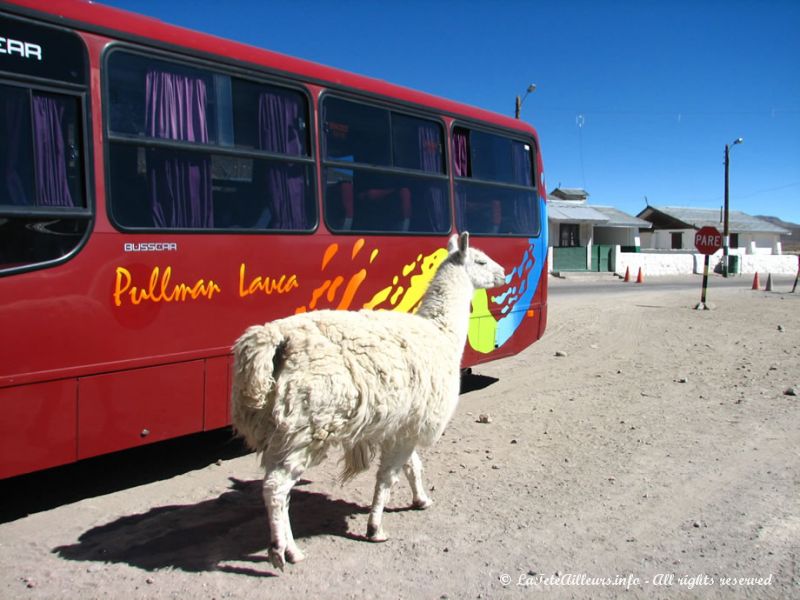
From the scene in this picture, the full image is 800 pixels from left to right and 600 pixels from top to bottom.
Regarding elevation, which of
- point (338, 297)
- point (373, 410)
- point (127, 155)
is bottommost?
point (373, 410)

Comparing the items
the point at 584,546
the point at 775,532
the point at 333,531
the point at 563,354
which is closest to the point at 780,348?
the point at 563,354

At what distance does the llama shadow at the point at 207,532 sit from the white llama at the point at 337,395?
40 cm

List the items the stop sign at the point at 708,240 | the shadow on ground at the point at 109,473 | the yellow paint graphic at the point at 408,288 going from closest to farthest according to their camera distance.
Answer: the shadow on ground at the point at 109,473
the yellow paint graphic at the point at 408,288
the stop sign at the point at 708,240

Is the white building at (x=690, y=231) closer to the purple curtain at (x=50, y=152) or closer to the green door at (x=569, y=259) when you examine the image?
the green door at (x=569, y=259)

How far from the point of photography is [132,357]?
433 centimetres

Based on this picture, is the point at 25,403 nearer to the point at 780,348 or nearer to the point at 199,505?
the point at 199,505

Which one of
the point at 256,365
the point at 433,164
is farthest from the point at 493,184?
the point at 256,365

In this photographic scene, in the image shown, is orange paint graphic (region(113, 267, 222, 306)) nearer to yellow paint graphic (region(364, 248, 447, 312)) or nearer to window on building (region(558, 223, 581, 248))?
yellow paint graphic (region(364, 248, 447, 312))

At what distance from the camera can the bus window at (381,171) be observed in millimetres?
5676

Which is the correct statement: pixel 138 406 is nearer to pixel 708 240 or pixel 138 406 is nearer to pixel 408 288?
pixel 408 288

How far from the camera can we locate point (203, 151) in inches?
186

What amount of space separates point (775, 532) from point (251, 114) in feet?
16.2

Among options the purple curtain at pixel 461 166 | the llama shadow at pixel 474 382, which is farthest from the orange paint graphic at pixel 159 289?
the llama shadow at pixel 474 382

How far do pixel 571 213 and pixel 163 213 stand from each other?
3847cm
